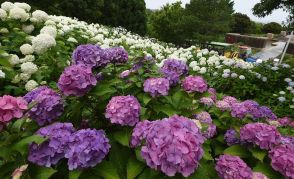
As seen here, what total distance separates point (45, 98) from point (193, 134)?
867 millimetres

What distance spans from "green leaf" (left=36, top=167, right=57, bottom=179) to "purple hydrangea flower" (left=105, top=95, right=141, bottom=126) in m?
0.40

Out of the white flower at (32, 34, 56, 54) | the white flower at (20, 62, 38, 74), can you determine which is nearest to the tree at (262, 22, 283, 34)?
the white flower at (32, 34, 56, 54)

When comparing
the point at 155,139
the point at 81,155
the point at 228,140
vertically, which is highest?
the point at 155,139

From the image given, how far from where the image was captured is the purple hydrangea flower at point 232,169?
1690 mm

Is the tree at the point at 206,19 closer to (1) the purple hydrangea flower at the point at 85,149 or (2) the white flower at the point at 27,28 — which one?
(2) the white flower at the point at 27,28

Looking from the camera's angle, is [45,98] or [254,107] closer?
[45,98]

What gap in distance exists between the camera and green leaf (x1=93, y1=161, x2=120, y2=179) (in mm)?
1532

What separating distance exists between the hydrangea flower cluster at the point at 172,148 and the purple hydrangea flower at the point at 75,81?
546 mm

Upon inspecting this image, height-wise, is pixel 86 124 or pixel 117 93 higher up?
pixel 117 93

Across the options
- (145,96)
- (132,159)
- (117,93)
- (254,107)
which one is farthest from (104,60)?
(254,107)

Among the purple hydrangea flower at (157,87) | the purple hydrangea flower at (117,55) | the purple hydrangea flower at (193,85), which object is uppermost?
the purple hydrangea flower at (117,55)

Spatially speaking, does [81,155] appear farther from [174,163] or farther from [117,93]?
[117,93]

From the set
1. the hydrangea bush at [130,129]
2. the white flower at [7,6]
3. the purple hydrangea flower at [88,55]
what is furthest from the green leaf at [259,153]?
the white flower at [7,6]

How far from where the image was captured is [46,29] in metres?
3.87
